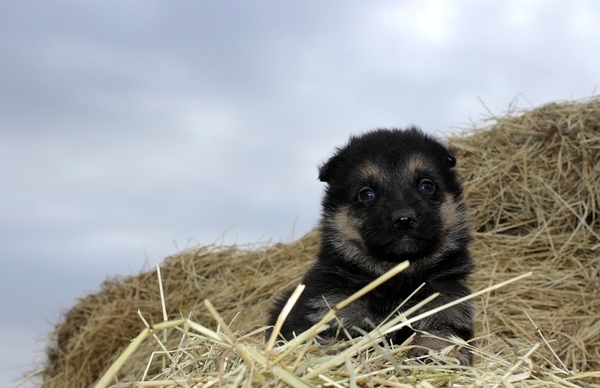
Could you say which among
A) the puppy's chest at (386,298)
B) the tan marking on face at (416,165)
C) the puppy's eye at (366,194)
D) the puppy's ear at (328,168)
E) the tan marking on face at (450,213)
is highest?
the puppy's ear at (328,168)

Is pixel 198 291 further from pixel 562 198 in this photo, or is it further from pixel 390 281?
pixel 390 281

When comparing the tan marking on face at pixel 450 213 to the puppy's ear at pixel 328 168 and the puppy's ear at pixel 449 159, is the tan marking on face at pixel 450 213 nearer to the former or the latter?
the puppy's ear at pixel 449 159

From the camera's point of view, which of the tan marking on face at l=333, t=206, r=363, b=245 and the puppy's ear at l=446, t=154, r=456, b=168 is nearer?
the tan marking on face at l=333, t=206, r=363, b=245

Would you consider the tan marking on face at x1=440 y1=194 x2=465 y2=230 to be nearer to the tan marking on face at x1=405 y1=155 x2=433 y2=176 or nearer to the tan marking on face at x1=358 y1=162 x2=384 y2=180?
the tan marking on face at x1=405 y1=155 x2=433 y2=176

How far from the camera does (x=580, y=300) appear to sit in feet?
26.2

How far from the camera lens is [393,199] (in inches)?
191

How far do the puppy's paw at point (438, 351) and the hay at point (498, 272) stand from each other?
1.96 meters

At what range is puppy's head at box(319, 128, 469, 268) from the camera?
4.75 m

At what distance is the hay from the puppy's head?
5.54ft

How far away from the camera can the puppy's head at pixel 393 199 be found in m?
4.75

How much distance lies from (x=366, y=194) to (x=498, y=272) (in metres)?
4.01

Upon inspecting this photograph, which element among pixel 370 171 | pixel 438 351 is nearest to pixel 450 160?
pixel 370 171

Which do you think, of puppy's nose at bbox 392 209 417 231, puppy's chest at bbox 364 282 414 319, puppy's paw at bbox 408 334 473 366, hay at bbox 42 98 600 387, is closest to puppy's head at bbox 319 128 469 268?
puppy's nose at bbox 392 209 417 231

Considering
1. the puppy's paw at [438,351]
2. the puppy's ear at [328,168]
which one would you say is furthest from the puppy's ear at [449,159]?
the puppy's paw at [438,351]
